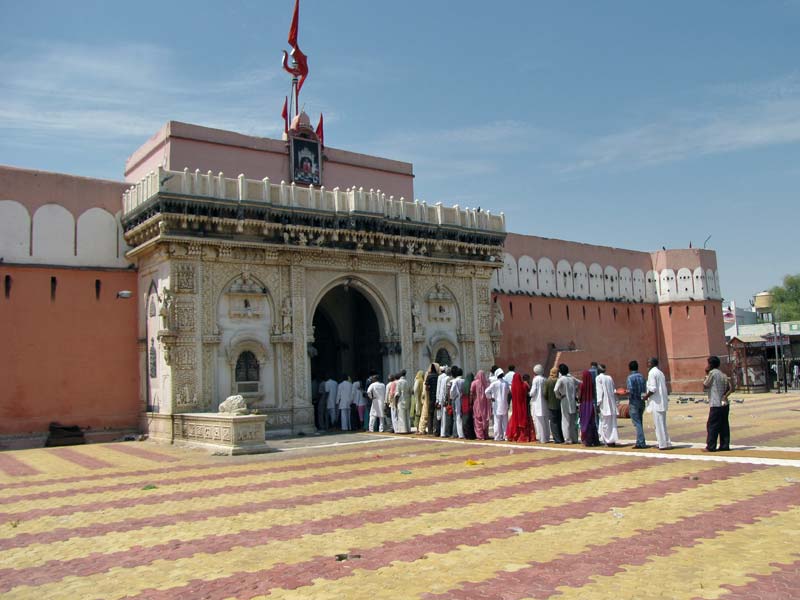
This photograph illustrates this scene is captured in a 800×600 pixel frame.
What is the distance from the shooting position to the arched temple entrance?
20969 mm

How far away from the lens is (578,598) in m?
4.66

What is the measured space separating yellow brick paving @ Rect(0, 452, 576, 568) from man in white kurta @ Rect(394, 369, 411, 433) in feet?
20.9

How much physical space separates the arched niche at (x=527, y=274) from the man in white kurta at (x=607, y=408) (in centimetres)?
1360

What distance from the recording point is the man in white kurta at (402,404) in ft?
56.8

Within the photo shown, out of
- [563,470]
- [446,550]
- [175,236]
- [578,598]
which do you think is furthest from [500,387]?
[578,598]

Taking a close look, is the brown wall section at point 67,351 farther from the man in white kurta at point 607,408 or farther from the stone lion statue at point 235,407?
the man in white kurta at point 607,408

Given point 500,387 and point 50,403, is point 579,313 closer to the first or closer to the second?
point 500,387

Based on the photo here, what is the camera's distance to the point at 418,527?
22.7 feet

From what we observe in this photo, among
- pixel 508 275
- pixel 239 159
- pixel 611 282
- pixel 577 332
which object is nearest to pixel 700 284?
pixel 611 282

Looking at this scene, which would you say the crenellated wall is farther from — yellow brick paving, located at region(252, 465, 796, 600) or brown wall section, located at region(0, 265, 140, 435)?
yellow brick paving, located at region(252, 465, 796, 600)

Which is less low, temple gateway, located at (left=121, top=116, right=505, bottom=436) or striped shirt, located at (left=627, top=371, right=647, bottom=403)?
temple gateway, located at (left=121, top=116, right=505, bottom=436)

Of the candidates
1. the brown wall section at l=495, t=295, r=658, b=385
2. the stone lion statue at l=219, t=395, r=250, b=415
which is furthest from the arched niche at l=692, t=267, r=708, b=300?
the stone lion statue at l=219, t=395, r=250, b=415

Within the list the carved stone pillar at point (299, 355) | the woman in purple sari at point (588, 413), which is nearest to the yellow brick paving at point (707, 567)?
the woman in purple sari at point (588, 413)

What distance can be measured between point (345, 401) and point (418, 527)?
12094mm
